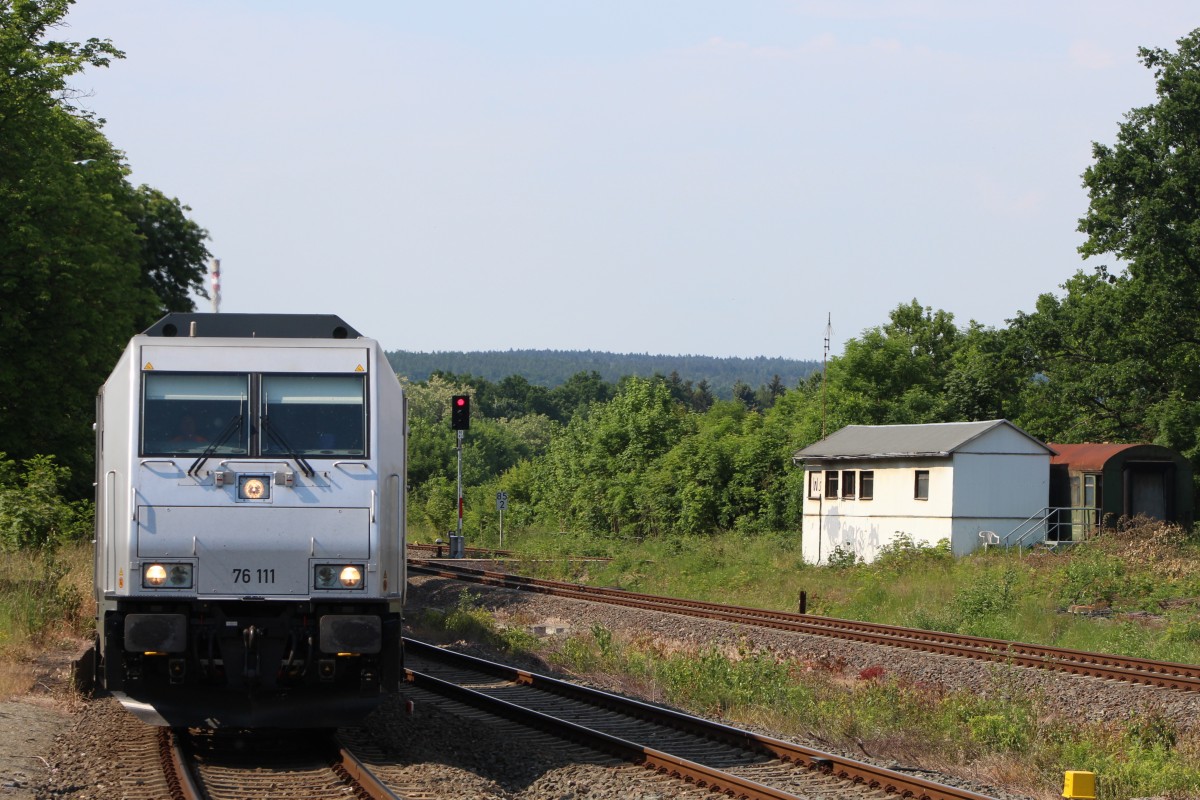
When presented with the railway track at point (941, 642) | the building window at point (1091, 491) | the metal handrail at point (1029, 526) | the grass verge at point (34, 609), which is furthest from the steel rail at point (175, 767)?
the building window at point (1091, 491)

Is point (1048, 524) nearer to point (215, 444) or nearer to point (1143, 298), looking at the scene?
point (1143, 298)

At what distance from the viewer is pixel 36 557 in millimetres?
20250

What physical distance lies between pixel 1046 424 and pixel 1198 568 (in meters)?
27.4

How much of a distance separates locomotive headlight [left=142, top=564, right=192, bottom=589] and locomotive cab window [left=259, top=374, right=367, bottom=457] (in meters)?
1.13

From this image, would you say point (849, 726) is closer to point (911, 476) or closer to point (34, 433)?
point (911, 476)

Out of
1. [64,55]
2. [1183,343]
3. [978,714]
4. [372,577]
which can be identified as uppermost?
[64,55]

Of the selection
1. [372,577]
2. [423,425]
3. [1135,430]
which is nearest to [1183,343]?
[1135,430]

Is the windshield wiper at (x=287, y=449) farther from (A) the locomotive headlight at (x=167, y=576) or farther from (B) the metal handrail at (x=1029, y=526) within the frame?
(B) the metal handrail at (x=1029, y=526)

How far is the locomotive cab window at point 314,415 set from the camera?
10.5m

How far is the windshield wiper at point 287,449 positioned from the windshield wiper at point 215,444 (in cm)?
23

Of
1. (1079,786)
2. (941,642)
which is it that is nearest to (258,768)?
(1079,786)

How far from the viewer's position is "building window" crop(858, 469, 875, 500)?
36219 mm

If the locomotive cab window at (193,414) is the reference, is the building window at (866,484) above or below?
below

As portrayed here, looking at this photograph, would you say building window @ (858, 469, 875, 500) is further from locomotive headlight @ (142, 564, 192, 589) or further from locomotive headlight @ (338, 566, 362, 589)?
locomotive headlight @ (142, 564, 192, 589)
